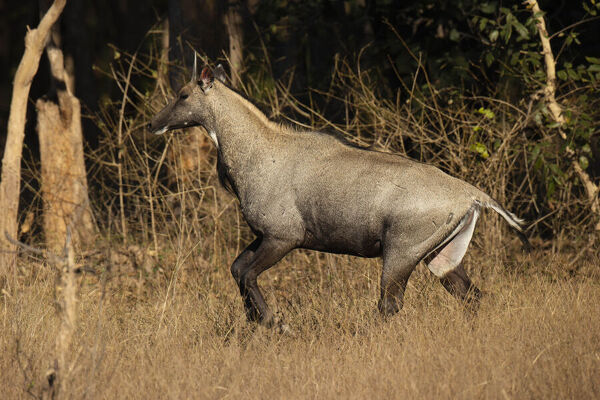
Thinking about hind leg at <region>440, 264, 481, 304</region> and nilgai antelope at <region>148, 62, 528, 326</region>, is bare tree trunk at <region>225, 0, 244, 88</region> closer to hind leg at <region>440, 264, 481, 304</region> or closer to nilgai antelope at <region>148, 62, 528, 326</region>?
nilgai antelope at <region>148, 62, 528, 326</region>

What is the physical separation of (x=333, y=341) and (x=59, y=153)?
562 centimetres

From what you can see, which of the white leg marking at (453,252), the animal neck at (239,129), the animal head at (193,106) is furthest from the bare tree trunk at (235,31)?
the white leg marking at (453,252)

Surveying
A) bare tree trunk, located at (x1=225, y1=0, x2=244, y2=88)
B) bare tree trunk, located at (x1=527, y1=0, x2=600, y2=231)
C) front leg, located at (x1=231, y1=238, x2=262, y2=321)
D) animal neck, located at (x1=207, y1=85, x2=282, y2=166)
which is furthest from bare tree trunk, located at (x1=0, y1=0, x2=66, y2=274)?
bare tree trunk, located at (x1=527, y1=0, x2=600, y2=231)

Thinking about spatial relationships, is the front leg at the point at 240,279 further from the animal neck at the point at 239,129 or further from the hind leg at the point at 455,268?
the hind leg at the point at 455,268

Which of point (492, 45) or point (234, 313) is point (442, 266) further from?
point (492, 45)

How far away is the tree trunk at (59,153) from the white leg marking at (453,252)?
16.5ft

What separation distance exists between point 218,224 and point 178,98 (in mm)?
2075

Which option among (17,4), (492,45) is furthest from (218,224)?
(17,4)

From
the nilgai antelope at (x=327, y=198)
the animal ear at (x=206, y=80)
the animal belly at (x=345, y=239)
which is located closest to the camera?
the nilgai antelope at (x=327, y=198)

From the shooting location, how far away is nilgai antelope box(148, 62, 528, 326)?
616 centimetres

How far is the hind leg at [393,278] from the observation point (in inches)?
244

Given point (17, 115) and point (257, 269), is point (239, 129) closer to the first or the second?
point (257, 269)

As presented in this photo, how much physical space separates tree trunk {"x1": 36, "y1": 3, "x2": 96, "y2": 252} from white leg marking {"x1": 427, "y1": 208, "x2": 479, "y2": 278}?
5.03m

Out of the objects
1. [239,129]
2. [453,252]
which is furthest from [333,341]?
[239,129]
